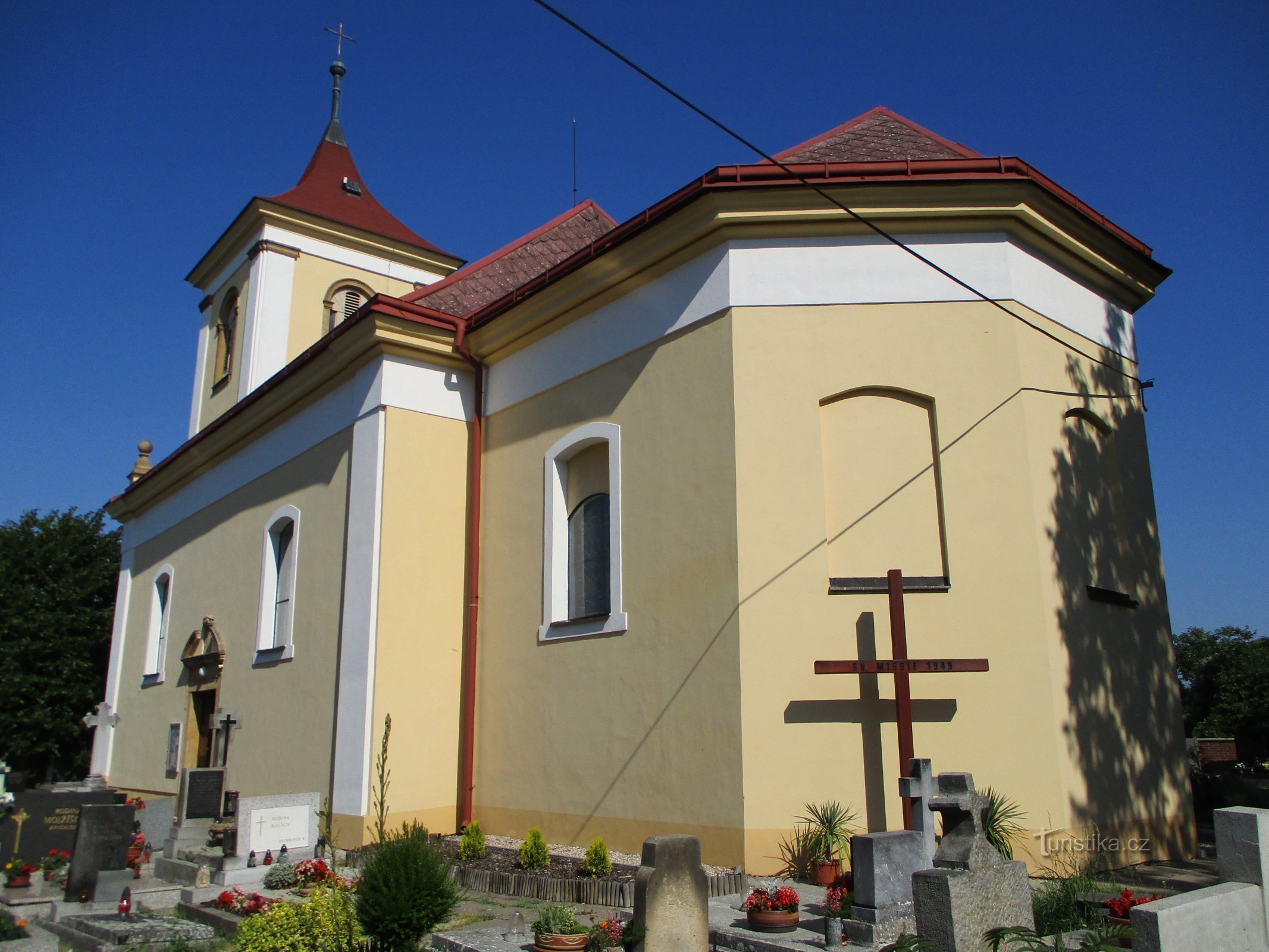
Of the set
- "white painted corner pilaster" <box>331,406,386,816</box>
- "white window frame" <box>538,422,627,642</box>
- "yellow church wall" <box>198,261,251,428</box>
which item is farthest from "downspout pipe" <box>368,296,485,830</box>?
"yellow church wall" <box>198,261,251,428</box>

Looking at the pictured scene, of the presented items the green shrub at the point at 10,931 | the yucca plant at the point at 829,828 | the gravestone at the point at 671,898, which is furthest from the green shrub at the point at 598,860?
the green shrub at the point at 10,931

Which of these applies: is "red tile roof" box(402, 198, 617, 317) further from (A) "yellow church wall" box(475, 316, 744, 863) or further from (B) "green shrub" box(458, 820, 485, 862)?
(B) "green shrub" box(458, 820, 485, 862)

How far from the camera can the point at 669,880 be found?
591 cm

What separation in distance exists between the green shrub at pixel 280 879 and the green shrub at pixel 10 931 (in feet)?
6.39

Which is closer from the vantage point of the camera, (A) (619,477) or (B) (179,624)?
(A) (619,477)

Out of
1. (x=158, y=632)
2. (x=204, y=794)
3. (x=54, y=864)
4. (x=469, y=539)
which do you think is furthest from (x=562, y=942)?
(x=158, y=632)

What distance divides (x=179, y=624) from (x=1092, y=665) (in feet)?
50.2

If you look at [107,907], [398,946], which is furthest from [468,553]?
[398,946]

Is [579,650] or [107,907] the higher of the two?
[579,650]

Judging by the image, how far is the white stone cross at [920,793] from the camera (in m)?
7.31

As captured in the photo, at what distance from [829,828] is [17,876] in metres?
8.29

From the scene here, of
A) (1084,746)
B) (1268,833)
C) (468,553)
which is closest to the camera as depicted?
(1268,833)

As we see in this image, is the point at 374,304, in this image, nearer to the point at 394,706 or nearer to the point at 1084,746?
the point at 394,706

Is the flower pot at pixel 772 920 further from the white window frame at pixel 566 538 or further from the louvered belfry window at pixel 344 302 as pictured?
the louvered belfry window at pixel 344 302
